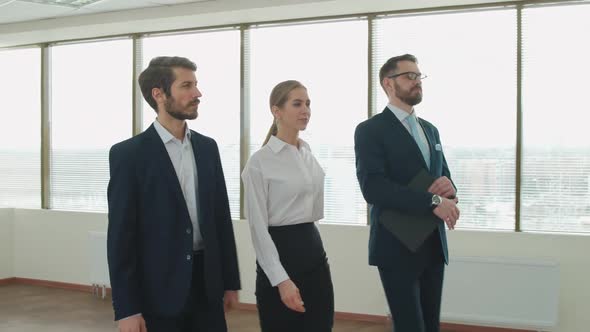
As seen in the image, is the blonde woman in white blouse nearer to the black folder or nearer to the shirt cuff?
the shirt cuff

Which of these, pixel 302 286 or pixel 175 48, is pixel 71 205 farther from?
pixel 302 286

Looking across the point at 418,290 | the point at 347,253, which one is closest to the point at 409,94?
the point at 418,290

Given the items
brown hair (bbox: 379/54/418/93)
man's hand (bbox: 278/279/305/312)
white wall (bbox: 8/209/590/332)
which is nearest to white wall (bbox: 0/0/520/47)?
white wall (bbox: 8/209/590/332)

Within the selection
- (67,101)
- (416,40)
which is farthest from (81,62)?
(416,40)

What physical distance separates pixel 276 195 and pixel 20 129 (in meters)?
5.86

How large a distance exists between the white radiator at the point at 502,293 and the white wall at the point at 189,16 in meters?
2.09

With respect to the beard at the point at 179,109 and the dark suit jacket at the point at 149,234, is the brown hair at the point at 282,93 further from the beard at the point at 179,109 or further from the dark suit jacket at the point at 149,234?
the dark suit jacket at the point at 149,234

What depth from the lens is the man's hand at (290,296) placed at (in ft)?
8.45

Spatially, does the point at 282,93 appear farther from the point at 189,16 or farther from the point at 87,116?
the point at 87,116

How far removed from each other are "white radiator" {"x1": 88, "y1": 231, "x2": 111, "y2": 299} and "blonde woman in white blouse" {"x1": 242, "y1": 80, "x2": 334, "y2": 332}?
4.41 metres

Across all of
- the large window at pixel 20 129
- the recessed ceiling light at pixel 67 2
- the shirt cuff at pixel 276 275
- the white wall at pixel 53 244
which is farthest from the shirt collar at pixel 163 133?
the large window at pixel 20 129

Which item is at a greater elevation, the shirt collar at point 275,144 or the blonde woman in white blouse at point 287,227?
the shirt collar at point 275,144

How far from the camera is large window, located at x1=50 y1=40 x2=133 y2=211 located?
278 inches

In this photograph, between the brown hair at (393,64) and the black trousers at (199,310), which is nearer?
the black trousers at (199,310)
